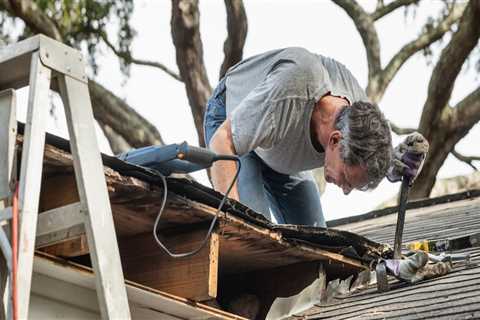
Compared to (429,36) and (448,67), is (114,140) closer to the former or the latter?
(448,67)

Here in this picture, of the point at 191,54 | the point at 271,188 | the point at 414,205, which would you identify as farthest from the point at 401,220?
the point at 191,54

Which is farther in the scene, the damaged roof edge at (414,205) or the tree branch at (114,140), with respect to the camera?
the tree branch at (114,140)

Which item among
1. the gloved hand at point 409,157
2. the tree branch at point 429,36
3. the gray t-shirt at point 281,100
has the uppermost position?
the tree branch at point 429,36

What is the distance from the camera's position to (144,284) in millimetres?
3510

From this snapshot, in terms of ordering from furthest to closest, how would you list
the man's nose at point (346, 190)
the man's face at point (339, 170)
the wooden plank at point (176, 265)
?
the man's nose at point (346, 190) → the man's face at point (339, 170) → the wooden plank at point (176, 265)

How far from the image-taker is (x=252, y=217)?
3.50 metres

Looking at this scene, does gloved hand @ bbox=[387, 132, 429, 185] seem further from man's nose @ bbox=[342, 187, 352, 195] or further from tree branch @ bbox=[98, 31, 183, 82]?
tree branch @ bbox=[98, 31, 183, 82]

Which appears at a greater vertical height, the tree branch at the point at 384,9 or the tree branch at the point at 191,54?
the tree branch at the point at 384,9

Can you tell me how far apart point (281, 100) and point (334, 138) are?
267mm

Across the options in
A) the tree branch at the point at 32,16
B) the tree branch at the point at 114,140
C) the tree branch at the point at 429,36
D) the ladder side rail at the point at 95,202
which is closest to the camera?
the ladder side rail at the point at 95,202

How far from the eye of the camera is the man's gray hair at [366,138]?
402 centimetres

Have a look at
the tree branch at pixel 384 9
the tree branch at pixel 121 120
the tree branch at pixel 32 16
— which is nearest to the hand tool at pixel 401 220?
the tree branch at pixel 32 16

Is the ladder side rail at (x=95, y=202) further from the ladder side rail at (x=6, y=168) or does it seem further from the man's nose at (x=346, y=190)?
the man's nose at (x=346, y=190)

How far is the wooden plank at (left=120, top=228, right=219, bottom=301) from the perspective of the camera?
340 centimetres
